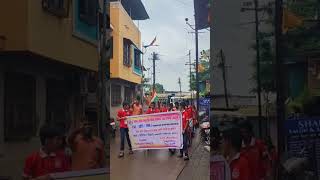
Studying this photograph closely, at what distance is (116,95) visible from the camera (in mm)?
7762

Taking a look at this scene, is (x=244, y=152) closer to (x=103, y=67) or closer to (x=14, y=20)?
(x=103, y=67)

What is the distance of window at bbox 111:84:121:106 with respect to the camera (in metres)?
7.39

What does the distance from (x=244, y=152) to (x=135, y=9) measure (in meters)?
2.68

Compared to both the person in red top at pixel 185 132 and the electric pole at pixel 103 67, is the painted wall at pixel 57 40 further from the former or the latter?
the person in red top at pixel 185 132

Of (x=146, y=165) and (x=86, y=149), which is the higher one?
(x=86, y=149)

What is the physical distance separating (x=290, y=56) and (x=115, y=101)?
8.30ft

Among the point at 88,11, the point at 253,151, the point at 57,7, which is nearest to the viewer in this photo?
the point at 253,151

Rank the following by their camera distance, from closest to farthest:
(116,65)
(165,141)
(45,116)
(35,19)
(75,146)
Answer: (75,146), (45,116), (116,65), (35,19), (165,141)

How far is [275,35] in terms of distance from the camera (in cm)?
579

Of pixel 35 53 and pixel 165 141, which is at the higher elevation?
pixel 35 53

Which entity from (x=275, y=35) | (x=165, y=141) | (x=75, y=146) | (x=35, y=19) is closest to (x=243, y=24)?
(x=275, y=35)

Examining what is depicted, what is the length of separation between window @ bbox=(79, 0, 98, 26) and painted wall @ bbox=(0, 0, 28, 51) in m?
1.59

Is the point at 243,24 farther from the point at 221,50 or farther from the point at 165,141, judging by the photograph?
the point at 165,141

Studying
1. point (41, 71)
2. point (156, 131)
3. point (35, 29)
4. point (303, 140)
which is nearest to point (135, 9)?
point (41, 71)
